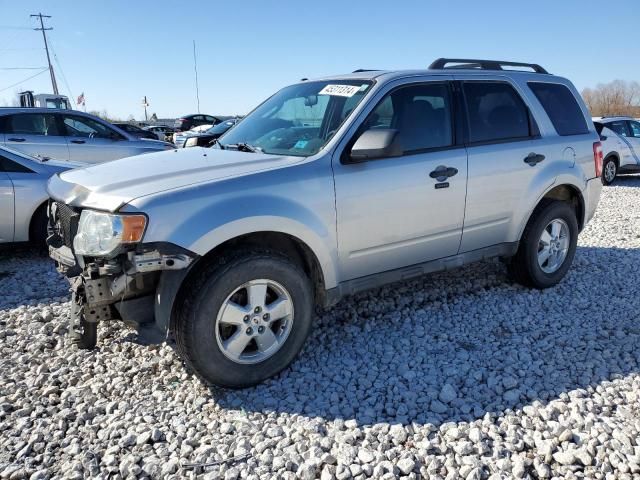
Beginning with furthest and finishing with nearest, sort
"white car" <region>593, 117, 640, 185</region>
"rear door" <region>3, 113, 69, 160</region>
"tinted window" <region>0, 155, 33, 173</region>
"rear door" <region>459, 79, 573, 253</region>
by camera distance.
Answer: "white car" <region>593, 117, 640, 185</region> < "rear door" <region>3, 113, 69, 160</region> < "tinted window" <region>0, 155, 33, 173</region> < "rear door" <region>459, 79, 573, 253</region>

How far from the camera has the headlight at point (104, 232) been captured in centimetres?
271

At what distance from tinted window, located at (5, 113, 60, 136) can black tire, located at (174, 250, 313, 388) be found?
7650 millimetres

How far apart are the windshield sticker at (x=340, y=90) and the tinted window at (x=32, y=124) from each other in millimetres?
7116

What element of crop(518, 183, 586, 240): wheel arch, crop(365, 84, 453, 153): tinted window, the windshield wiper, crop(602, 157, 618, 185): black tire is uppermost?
crop(365, 84, 453, 153): tinted window

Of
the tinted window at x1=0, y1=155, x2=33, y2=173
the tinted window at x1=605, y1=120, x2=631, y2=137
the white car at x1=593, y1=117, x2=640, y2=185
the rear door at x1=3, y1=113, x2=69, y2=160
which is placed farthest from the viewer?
the tinted window at x1=605, y1=120, x2=631, y2=137

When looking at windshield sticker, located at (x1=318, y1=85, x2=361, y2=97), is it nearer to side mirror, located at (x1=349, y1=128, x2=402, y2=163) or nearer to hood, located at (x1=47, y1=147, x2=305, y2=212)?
side mirror, located at (x1=349, y1=128, x2=402, y2=163)

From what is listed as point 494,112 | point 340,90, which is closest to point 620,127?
point 494,112

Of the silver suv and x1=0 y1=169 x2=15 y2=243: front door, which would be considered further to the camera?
x1=0 y1=169 x2=15 y2=243: front door

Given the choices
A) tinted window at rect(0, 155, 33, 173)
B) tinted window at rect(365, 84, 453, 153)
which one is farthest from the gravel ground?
tinted window at rect(0, 155, 33, 173)

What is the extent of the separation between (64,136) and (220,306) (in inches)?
307

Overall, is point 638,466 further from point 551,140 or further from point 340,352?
point 551,140

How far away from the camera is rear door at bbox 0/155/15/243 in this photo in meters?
5.63

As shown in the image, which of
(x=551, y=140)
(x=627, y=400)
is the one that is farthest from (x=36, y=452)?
(x=551, y=140)

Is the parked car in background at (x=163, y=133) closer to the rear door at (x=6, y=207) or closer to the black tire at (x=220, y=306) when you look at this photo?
the rear door at (x=6, y=207)
